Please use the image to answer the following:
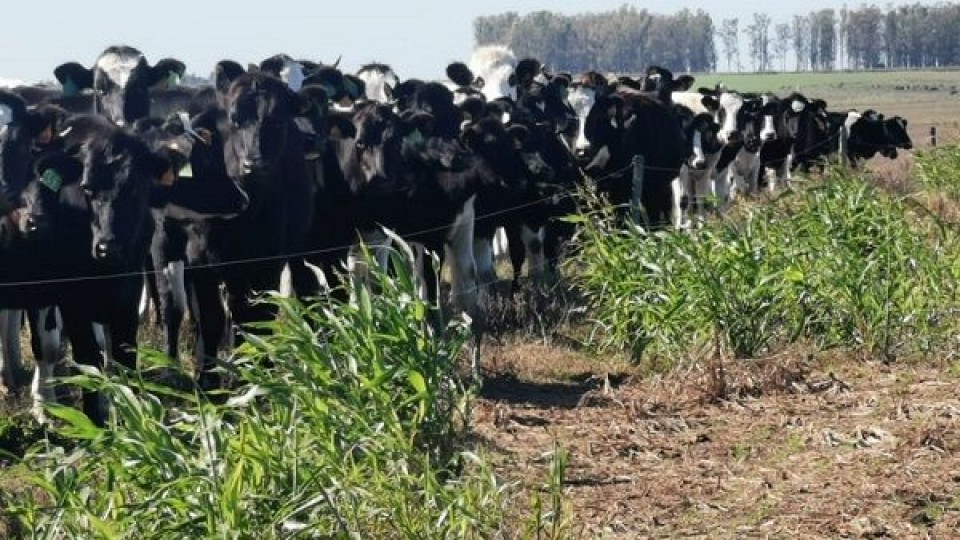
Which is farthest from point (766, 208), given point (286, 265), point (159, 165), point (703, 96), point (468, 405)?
point (703, 96)

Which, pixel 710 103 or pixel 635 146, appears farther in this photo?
pixel 710 103

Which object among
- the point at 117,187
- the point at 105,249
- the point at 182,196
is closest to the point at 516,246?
the point at 182,196

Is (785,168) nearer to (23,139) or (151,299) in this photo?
(151,299)

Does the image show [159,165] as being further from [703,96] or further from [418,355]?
[703,96]

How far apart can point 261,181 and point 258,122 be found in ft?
1.60

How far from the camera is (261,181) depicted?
11820 millimetres

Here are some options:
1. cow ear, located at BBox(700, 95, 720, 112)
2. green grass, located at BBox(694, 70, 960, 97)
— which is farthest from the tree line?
cow ear, located at BBox(700, 95, 720, 112)

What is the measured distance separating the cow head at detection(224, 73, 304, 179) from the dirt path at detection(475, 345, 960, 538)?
248cm

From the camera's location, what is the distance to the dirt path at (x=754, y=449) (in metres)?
6.99

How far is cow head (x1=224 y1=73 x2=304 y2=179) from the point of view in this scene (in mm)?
11930

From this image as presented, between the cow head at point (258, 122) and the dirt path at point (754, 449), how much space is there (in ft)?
8.14

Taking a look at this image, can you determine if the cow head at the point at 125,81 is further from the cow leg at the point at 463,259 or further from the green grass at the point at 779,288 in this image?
the green grass at the point at 779,288

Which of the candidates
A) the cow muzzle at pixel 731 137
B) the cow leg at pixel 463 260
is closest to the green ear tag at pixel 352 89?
the cow leg at pixel 463 260

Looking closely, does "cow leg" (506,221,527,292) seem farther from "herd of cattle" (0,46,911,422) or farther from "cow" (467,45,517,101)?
"cow" (467,45,517,101)
